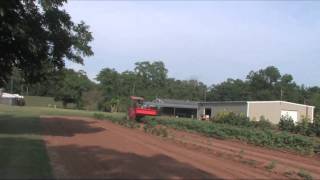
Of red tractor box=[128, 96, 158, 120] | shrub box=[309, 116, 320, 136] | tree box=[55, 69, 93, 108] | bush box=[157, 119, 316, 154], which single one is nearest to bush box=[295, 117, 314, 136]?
shrub box=[309, 116, 320, 136]

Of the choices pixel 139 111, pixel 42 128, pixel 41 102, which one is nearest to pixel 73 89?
pixel 41 102

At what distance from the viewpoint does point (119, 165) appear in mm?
16406

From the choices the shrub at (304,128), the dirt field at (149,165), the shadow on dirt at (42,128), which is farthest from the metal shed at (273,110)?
the dirt field at (149,165)

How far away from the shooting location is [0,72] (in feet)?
91.9

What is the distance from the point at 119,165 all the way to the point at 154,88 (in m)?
139

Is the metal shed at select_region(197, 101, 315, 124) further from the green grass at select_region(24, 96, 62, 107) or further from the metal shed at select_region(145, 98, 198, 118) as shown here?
the green grass at select_region(24, 96, 62, 107)

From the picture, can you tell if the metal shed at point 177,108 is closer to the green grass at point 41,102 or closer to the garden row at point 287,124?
the green grass at point 41,102

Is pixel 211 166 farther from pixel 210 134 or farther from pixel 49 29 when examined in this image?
pixel 210 134

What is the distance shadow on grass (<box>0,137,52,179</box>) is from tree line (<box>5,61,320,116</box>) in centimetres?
7558

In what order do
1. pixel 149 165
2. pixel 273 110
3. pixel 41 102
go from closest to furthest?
pixel 149 165
pixel 273 110
pixel 41 102

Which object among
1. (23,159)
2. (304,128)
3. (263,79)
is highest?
(263,79)

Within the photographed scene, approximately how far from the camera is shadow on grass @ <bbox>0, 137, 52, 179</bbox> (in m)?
14.3

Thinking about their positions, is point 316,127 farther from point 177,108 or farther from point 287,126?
point 177,108

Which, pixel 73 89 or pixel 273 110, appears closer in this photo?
pixel 273 110
